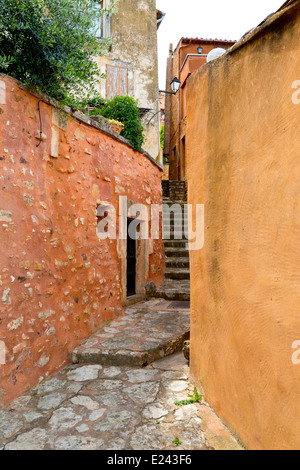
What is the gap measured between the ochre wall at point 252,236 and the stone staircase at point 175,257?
3.58 m

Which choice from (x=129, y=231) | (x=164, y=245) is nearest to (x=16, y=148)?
(x=129, y=231)

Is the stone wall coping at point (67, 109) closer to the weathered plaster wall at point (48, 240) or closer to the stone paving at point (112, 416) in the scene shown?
the weathered plaster wall at point (48, 240)

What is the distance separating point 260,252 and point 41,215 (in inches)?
92.2

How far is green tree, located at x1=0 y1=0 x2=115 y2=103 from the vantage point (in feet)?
10.2

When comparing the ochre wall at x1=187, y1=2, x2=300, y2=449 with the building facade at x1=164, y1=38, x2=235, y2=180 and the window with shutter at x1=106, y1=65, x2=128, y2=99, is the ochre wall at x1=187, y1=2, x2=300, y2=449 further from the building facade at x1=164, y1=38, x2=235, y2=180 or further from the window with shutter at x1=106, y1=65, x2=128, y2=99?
the building facade at x1=164, y1=38, x2=235, y2=180

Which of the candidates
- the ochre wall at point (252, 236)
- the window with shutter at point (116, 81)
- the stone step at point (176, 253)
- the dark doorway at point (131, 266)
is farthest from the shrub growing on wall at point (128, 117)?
the window with shutter at point (116, 81)

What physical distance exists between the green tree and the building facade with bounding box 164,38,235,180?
10.1m

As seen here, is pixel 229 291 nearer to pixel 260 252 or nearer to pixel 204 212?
pixel 260 252

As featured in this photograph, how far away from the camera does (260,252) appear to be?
2.01 metres

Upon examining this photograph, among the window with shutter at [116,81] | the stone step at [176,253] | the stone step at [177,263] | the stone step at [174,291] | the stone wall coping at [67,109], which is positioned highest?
the window with shutter at [116,81]

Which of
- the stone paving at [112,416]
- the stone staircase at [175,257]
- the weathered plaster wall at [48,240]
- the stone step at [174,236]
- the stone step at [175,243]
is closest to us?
the stone paving at [112,416]

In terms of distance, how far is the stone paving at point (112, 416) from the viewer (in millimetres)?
2273

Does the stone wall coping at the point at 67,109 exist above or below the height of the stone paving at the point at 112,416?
above

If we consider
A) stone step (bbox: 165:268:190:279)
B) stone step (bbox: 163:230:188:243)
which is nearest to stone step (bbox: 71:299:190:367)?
stone step (bbox: 165:268:190:279)
